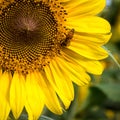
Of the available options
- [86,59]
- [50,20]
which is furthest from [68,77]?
[50,20]

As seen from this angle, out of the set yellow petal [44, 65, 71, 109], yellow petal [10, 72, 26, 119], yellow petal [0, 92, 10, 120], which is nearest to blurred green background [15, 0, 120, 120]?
yellow petal [44, 65, 71, 109]

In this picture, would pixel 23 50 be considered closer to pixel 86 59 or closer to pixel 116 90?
pixel 86 59

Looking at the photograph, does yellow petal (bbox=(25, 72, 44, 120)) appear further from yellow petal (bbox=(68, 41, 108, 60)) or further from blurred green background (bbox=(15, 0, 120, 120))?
blurred green background (bbox=(15, 0, 120, 120))

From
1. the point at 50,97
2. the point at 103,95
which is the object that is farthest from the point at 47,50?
the point at 103,95

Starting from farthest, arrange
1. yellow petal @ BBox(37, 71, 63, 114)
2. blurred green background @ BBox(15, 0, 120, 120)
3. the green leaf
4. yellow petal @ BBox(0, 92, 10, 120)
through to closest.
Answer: the green leaf
blurred green background @ BBox(15, 0, 120, 120)
yellow petal @ BBox(37, 71, 63, 114)
yellow petal @ BBox(0, 92, 10, 120)

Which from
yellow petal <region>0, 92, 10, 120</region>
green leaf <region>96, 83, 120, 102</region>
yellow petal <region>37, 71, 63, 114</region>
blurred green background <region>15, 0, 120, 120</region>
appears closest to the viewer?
yellow petal <region>0, 92, 10, 120</region>

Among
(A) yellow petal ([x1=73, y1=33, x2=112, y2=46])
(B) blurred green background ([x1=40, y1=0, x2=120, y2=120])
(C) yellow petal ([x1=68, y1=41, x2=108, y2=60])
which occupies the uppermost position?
(A) yellow petal ([x1=73, y1=33, x2=112, y2=46])
